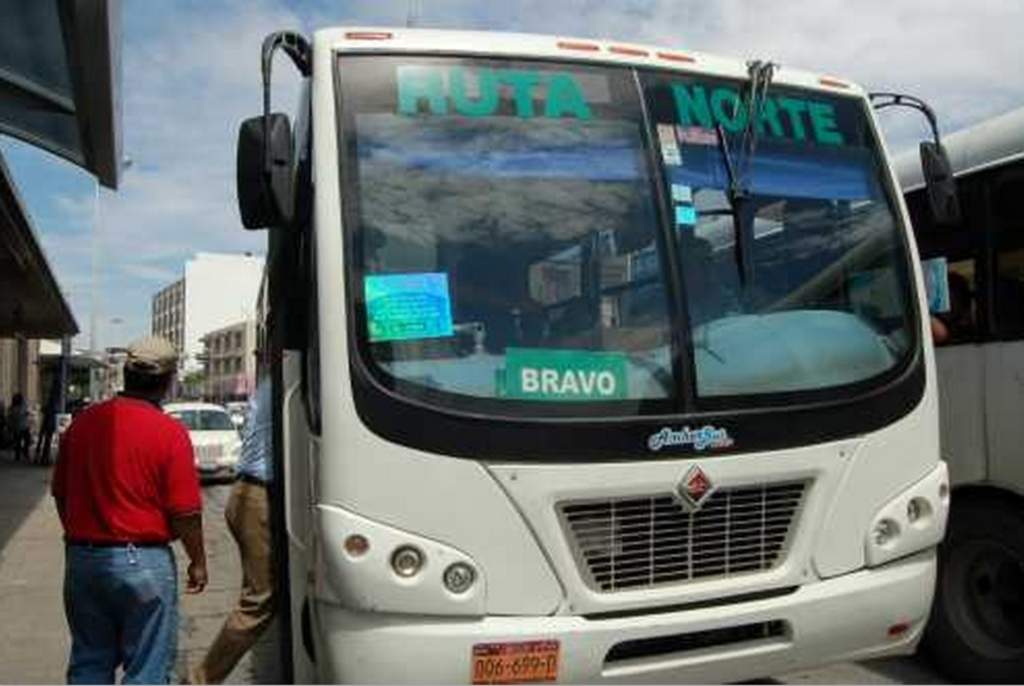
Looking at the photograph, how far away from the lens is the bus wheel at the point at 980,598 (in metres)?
6.40

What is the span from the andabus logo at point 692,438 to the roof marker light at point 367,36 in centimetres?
185

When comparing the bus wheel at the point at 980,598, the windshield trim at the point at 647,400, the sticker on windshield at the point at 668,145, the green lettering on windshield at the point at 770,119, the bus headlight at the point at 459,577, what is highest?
the green lettering on windshield at the point at 770,119

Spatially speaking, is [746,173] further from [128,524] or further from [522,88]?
[128,524]

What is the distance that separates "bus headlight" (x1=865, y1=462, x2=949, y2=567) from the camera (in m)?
5.01

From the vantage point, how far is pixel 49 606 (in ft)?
31.5

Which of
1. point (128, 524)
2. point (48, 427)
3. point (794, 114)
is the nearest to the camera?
point (128, 524)

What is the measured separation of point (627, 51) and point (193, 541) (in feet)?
8.77

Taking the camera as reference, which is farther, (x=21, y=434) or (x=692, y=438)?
(x=21, y=434)

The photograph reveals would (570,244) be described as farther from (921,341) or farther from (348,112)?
(921,341)

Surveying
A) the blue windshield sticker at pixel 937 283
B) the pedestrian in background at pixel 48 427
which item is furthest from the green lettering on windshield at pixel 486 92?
the pedestrian in background at pixel 48 427

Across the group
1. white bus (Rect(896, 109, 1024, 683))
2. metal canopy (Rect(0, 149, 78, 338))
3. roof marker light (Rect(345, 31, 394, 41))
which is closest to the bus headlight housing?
roof marker light (Rect(345, 31, 394, 41))

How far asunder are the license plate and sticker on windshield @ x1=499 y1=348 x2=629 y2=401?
0.87m

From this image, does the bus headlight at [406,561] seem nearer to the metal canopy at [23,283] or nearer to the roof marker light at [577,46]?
the roof marker light at [577,46]

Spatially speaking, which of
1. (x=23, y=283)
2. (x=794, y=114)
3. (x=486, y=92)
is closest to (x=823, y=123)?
(x=794, y=114)
